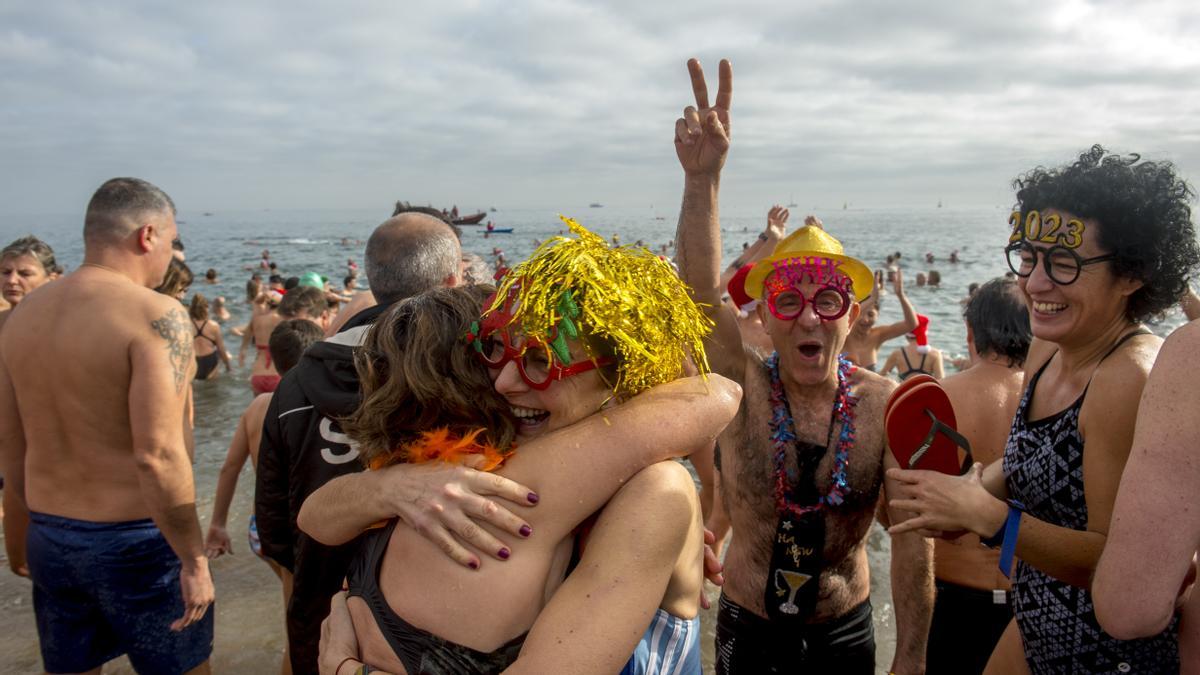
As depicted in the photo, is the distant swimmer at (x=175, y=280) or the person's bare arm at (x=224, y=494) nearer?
the person's bare arm at (x=224, y=494)

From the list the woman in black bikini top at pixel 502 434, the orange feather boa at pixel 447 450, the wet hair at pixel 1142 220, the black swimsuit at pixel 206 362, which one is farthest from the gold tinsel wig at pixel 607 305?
the black swimsuit at pixel 206 362

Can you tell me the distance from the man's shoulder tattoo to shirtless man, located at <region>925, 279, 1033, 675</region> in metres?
3.59

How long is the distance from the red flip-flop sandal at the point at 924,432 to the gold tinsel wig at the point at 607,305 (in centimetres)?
81

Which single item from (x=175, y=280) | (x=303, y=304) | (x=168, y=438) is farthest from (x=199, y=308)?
(x=168, y=438)

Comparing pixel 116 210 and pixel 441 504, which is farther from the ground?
pixel 116 210

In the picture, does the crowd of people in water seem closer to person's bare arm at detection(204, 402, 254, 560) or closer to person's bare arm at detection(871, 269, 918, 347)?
person's bare arm at detection(204, 402, 254, 560)

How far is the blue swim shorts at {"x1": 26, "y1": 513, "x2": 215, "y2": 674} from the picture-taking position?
3.19 metres

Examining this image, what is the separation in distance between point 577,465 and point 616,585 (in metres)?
0.27

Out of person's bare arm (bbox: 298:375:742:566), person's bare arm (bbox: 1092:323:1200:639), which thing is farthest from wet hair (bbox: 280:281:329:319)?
person's bare arm (bbox: 1092:323:1200:639)

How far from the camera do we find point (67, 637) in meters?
3.25

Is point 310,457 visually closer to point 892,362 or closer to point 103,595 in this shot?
point 103,595

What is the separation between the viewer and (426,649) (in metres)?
1.58

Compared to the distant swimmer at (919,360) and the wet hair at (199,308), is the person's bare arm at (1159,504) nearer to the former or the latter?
the distant swimmer at (919,360)

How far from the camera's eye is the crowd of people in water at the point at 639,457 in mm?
1582
